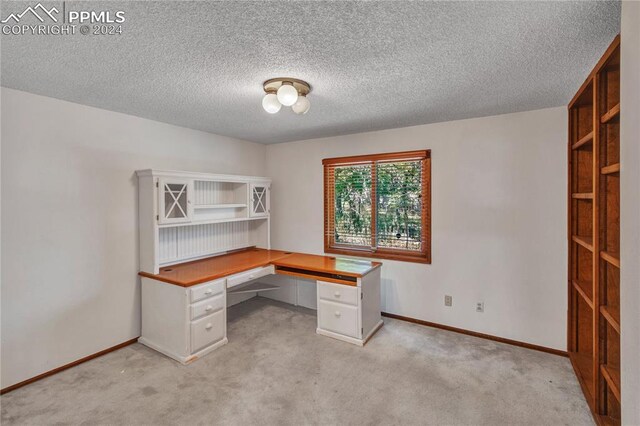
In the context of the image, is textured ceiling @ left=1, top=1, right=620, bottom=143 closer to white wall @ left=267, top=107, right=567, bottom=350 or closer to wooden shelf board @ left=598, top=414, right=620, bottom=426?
white wall @ left=267, top=107, right=567, bottom=350

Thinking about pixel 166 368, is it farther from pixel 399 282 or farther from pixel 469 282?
pixel 469 282

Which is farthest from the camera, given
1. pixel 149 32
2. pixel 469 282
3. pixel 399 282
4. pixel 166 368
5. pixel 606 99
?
pixel 399 282

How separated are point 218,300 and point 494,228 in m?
2.91

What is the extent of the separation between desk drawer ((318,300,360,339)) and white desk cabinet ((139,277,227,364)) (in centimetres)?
104

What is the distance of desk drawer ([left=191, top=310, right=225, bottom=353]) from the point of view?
2.74 m

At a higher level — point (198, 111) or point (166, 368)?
point (198, 111)

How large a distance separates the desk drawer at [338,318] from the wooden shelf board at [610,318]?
6.08 ft

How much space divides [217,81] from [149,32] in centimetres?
64

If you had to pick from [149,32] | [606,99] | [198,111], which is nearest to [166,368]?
[198,111]

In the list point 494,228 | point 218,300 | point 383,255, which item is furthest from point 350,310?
point 494,228

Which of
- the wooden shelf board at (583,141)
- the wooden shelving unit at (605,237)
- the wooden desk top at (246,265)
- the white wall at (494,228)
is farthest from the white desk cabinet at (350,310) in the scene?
the wooden shelf board at (583,141)

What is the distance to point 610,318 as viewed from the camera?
5.42 feet

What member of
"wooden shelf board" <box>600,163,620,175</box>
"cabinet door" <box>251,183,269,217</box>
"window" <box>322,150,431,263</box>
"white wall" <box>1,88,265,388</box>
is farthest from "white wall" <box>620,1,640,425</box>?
"white wall" <box>1,88,265,388</box>

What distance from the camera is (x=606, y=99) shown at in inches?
72.4
